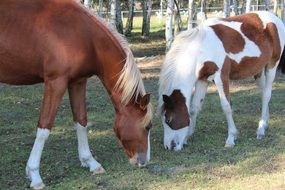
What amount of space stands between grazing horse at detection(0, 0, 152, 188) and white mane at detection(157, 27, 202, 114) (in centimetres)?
135

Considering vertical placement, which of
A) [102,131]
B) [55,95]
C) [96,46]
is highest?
[96,46]

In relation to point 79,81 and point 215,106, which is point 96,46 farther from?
point 215,106

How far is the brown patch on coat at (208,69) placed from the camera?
6.85 m

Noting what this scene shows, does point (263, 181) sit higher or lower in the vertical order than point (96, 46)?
lower

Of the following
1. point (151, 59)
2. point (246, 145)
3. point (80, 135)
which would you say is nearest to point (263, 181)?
point (246, 145)

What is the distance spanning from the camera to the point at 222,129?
7.89 meters

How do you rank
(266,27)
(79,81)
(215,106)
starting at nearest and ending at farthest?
(79,81)
(266,27)
(215,106)

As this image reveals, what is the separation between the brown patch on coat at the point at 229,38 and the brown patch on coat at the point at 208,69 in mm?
370

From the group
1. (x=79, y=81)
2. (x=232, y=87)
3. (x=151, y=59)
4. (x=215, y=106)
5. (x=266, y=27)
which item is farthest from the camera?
(x=151, y=59)

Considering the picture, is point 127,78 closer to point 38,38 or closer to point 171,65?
point 38,38

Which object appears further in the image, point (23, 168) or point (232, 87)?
point (232, 87)

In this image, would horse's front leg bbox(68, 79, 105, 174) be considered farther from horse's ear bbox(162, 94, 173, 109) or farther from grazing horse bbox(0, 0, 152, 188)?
horse's ear bbox(162, 94, 173, 109)

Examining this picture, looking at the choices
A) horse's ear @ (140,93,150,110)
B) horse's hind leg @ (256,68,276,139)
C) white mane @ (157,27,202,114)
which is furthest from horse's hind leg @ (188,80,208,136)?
horse's ear @ (140,93,150,110)

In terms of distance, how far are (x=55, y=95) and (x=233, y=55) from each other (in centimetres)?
306
